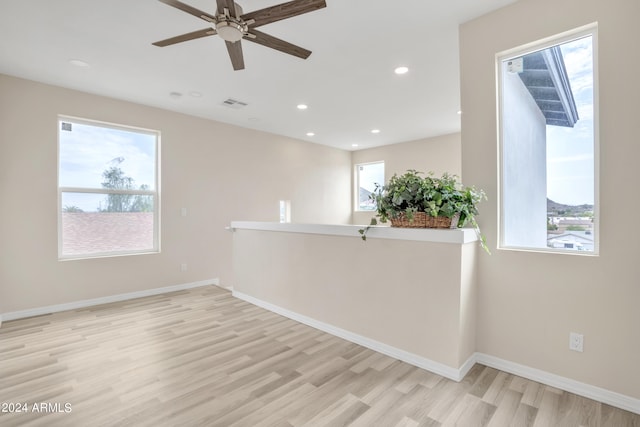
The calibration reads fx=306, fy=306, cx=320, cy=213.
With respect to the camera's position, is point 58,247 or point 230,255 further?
point 230,255

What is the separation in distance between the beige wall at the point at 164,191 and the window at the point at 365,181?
29.2 inches

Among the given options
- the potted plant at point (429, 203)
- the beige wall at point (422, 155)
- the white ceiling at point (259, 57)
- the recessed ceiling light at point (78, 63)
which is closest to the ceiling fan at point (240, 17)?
the white ceiling at point (259, 57)

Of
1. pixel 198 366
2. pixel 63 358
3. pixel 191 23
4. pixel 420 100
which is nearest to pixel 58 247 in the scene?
pixel 63 358

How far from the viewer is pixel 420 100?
4.09 meters

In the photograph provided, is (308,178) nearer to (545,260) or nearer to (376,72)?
(376,72)

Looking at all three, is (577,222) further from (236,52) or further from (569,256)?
(236,52)

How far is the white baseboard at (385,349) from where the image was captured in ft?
6.98

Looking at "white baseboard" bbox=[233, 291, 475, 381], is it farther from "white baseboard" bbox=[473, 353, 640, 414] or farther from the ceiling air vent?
the ceiling air vent

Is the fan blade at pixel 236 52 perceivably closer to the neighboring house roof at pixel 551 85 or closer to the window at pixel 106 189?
the neighboring house roof at pixel 551 85

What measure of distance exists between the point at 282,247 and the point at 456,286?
6.20 feet

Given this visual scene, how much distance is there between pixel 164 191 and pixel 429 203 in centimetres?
379

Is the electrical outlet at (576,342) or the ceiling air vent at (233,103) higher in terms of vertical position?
the ceiling air vent at (233,103)

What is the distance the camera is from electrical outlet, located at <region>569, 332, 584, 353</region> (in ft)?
6.30

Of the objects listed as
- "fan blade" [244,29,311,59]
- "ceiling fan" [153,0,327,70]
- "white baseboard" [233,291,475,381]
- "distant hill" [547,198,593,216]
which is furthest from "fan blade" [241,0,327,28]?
"white baseboard" [233,291,475,381]
